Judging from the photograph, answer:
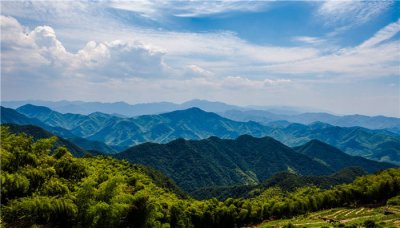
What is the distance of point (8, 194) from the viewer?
38.2 meters

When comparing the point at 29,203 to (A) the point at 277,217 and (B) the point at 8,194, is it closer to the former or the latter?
(B) the point at 8,194

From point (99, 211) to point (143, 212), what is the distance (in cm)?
849

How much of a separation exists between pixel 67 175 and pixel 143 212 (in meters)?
16.5

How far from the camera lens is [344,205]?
7906cm

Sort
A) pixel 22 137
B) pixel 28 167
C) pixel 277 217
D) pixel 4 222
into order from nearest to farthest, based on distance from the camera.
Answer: pixel 4 222 → pixel 28 167 → pixel 22 137 → pixel 277 217

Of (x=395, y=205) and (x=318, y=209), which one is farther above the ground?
(x=395, y=205)

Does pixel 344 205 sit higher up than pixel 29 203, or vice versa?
pixel 29 203

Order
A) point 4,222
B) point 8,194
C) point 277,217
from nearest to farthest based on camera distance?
1. point 4,222
2. point 8,194
3. point 277,217

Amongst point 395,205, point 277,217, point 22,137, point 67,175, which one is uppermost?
point 22,137

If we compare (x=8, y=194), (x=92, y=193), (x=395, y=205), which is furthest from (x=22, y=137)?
(x=395, y=205)

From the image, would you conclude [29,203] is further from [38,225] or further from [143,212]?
[143,212]

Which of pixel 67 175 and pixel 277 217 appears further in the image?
pixel 277 217

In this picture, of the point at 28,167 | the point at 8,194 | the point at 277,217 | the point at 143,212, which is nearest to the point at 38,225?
the point at 8,194

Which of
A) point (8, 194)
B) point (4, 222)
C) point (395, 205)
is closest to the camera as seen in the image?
point (4, 222)
